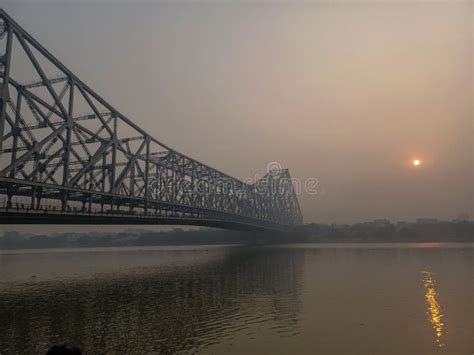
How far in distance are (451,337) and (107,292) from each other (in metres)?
25.3

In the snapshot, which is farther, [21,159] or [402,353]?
[21,159]

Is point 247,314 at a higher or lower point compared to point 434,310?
higher

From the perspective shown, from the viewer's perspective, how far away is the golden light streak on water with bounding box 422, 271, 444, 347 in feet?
61.6

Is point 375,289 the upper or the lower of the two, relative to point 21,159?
lower

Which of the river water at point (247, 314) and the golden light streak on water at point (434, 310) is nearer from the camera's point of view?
the river water at point (247, 314)

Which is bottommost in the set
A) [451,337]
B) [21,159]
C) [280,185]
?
[451,337]

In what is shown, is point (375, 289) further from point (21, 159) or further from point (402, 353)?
point (21, 159)

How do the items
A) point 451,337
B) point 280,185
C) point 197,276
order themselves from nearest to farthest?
point 451,337 → point 197,276 → point 280,185

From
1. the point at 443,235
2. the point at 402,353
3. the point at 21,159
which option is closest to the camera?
the point at 402,353

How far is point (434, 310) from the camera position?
23.2m

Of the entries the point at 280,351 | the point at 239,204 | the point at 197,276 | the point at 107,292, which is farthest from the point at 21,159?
the point at 239,204

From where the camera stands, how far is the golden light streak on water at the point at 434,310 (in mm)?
18781

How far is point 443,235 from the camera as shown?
413ft

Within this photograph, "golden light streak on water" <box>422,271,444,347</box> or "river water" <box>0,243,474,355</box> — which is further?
"golden light streak on water" <box>422,271,444,347</box>
